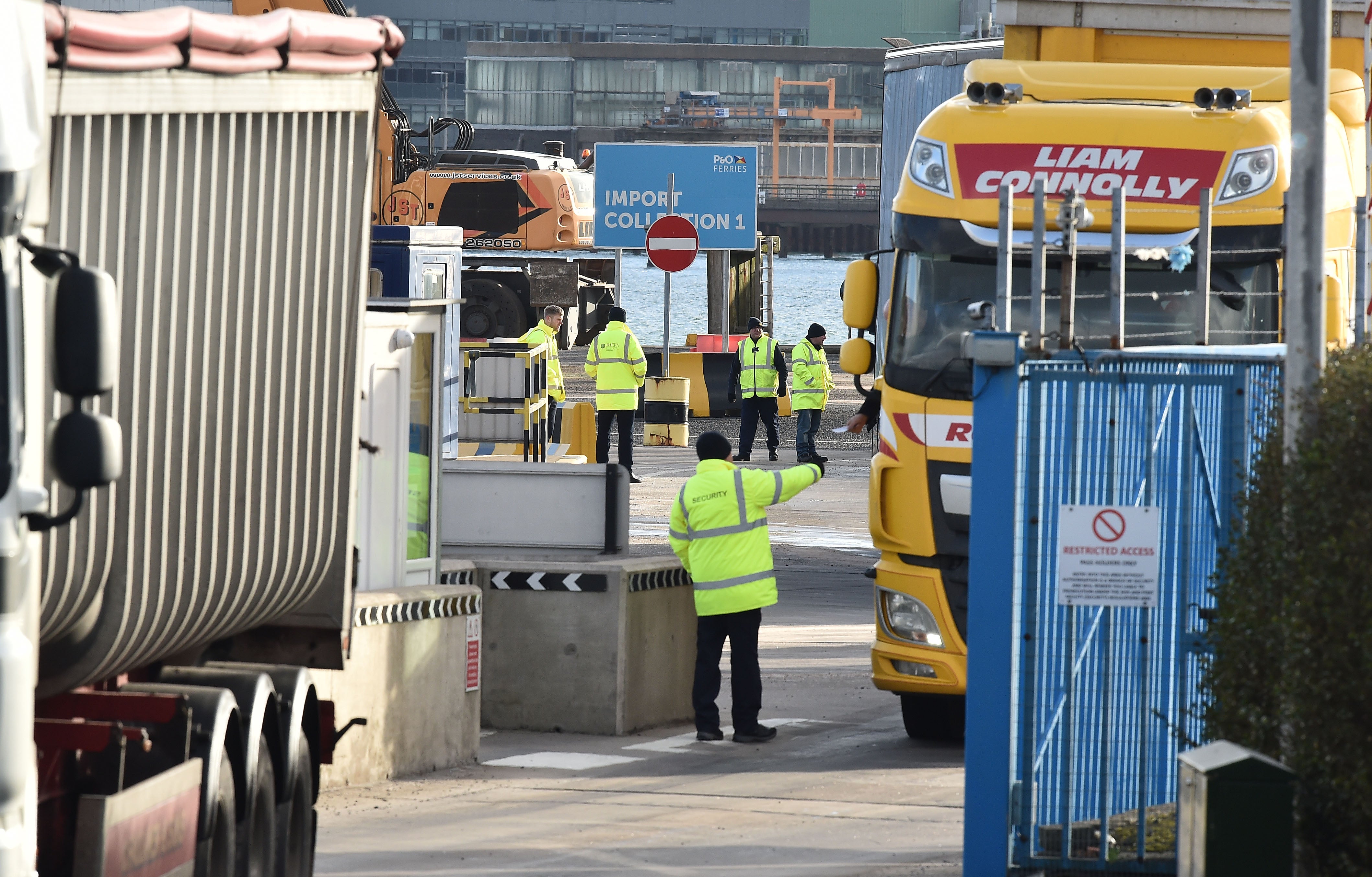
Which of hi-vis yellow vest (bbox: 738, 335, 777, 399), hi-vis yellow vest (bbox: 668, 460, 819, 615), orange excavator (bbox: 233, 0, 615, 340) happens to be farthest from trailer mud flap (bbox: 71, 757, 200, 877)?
orange excavator (bbox: 233, 0, 615, 340)

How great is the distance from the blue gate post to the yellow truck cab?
3.13 m

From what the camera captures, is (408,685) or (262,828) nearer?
(262,828)

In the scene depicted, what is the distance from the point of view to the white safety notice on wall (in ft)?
23.5

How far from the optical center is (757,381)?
25281 millimetres

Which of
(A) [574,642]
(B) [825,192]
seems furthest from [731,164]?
(B) [825,192]

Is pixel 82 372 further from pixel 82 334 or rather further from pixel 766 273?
pixel 766 273

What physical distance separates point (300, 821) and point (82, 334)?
3.36m

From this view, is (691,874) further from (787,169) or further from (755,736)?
(787,169)

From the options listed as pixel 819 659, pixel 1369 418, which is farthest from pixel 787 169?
pixel 1369 418

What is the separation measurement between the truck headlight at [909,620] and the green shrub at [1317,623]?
13.6ft

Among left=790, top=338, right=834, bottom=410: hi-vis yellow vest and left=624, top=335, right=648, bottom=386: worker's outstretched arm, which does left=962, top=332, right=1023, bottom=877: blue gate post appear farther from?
left=790, top=338, right=834, bottom=410: hi-vis yellow vest

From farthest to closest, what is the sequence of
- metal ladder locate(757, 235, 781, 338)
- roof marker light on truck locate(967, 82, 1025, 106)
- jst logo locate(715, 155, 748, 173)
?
metal ladder locate(757, 235, 781, 338) → jst logo locate(715, 155, 748, 173) → roof marker light on truck locate(967, 82, 1025, 106)

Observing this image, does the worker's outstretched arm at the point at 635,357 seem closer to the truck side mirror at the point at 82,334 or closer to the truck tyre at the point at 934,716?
the truck tyre at the point at 934,716

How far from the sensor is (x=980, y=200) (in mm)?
10719
